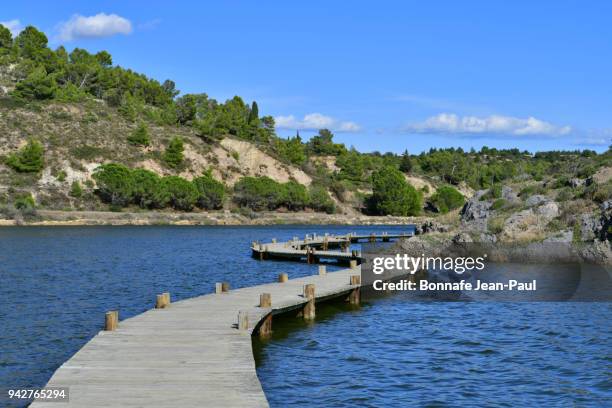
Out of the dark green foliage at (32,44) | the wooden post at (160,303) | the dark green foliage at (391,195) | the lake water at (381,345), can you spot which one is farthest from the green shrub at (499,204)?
the dark green foliage at (32,44)

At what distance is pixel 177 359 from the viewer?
17594 millimetres

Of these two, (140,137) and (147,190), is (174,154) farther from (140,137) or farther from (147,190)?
(147,190)

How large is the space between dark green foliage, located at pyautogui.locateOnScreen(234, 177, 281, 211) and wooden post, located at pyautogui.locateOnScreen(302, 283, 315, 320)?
99.8m

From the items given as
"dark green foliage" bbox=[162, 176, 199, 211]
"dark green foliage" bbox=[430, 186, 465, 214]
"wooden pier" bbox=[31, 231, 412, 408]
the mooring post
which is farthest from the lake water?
"dark green foliage" bbox=[430, 186, 465, 214]

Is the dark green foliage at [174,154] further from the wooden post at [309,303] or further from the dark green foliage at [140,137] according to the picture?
the wooden post at [309,303]

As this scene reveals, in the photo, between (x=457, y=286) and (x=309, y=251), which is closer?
(x=457, y=286)

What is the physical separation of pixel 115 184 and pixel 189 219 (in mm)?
12490

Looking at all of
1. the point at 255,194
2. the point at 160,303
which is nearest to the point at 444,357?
the point at 160,303

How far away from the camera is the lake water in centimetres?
1798

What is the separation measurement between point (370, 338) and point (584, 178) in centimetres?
3827

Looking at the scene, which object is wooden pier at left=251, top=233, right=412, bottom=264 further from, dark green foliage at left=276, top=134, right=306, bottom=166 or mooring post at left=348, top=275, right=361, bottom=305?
dark green foliage at left=276, top=134, right=306, bottom=166

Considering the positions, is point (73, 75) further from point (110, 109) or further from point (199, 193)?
point (199, 193)

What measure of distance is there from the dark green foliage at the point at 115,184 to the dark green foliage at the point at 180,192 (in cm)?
600

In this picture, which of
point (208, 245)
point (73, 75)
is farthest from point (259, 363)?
point (73, 75)
